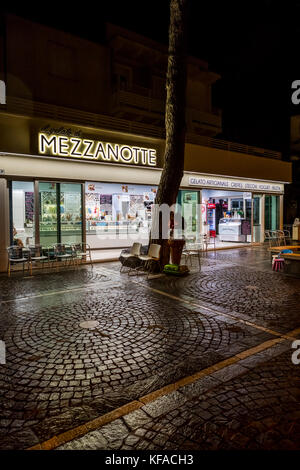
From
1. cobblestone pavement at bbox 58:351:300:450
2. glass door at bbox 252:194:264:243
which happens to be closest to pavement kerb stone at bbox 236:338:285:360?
cobblestone pavement at bbox 58:351:300:450

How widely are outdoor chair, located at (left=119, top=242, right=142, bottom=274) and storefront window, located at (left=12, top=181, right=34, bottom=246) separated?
3.67 meters

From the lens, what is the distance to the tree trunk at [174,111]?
965 centimetres

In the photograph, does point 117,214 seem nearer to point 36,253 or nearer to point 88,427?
point 36,253

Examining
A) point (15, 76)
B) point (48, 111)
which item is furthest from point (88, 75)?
point (48, 111)

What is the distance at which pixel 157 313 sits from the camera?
19.7 ft

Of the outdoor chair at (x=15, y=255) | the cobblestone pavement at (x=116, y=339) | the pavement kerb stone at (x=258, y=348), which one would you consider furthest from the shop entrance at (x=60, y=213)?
the pavement kerb stone at (x=258, y=348)

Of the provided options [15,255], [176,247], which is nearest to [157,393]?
[176,247]

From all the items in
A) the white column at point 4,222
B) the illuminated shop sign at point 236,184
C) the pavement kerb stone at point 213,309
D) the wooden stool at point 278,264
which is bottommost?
the pavement kerb stone at point 213,309

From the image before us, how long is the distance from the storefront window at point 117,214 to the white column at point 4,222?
194 inches

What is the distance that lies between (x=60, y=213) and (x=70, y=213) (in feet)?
1.31

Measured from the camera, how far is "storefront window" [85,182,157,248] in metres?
15.6

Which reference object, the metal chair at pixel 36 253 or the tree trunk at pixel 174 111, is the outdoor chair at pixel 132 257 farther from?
the metal chair at pixel 36 253

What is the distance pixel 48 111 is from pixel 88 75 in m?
7.40
